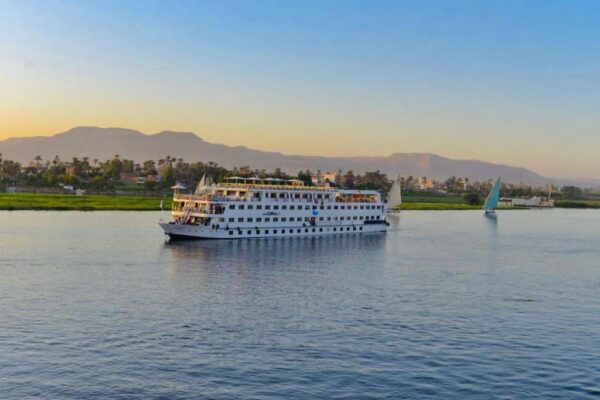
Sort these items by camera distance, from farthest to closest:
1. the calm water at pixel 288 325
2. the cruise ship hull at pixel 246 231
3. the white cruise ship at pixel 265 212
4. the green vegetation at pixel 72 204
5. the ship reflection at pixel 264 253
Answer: the green vegetation at pixel 72 204 → the white cruise ship at pixel 265 212 → the cruise ship hull at pixel 246 231 → the ship reflection at pixel 264 253 → the calm water at pixel 288 325

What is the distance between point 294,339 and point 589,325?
2198 cm

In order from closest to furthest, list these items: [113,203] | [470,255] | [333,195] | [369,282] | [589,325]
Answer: [589,325] < [369,282] < [470,255] < [333,195] < [113,203]

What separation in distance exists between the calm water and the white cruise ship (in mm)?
13281

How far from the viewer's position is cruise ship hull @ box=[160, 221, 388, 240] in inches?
3679

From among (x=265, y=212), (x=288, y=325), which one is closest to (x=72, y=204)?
(x=265, y=212)

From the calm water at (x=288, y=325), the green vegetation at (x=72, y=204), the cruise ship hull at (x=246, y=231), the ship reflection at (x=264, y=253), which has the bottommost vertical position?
the calm water at (x=288, y=325)

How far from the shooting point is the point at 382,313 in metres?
47.4

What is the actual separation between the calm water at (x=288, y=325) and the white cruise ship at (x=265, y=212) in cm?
1328

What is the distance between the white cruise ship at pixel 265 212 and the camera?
3777 inches

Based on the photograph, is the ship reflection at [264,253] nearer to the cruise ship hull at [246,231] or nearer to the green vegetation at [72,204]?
the cruise ship hull at [246,231]

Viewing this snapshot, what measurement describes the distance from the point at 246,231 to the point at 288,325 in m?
57.3

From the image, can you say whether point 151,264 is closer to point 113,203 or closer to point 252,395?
point 252,395

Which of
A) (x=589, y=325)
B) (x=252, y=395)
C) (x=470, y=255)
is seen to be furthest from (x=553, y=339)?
(x=470, y=255)

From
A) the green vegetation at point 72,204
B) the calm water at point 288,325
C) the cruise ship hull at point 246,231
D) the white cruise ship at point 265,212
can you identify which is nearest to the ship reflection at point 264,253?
the calm water at point 288,325
